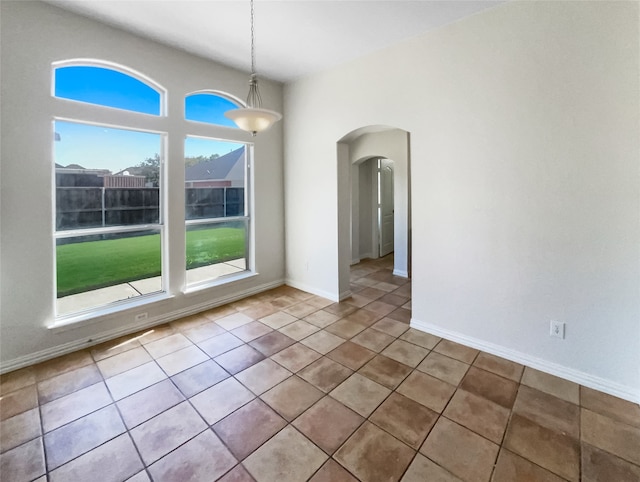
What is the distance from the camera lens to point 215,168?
13.7 ft

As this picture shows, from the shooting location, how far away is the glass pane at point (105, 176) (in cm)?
299

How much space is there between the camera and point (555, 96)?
244 cm

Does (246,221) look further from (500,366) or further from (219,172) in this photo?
(500,366)

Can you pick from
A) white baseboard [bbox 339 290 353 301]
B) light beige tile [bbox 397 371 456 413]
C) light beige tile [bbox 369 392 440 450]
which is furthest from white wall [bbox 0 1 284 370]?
light beige tile [bbox 397 371 456 413]

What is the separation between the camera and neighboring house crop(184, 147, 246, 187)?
3.88 meters

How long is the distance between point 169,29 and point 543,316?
4.67 meters

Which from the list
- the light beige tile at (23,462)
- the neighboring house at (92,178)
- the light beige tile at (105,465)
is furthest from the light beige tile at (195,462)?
the neighboring house at (92,178)

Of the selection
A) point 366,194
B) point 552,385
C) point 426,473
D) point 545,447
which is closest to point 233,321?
point 426,473

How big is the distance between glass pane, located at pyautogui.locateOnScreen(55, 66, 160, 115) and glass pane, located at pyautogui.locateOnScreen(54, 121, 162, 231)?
0.28m

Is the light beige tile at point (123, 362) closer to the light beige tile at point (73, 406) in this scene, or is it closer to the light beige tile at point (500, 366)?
the light beige tile at point (73, 406)

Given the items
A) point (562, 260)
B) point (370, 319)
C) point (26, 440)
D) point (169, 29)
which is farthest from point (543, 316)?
point (169, 29)

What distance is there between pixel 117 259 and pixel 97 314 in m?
0.63

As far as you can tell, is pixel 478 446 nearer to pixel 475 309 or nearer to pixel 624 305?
pixel 475 309

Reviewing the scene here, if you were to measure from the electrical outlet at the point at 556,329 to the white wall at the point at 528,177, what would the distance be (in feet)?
0.16
